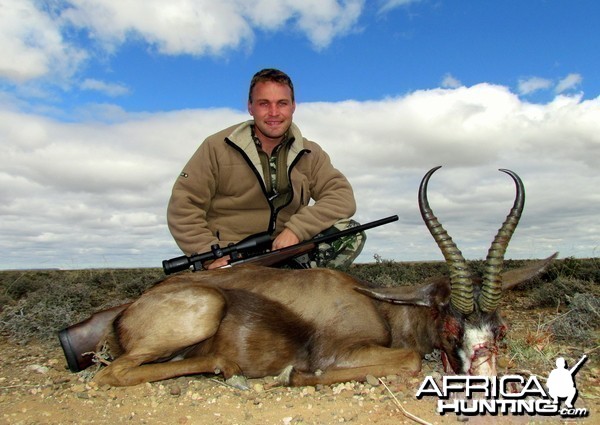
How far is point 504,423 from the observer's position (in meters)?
4.25

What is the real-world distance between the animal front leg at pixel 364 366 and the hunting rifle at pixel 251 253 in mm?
1966

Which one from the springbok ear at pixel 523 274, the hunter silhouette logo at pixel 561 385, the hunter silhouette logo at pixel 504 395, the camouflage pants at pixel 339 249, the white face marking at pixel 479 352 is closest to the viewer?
the hunter silhouette logo at pixel 504 395

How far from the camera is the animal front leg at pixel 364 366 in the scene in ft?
16.8

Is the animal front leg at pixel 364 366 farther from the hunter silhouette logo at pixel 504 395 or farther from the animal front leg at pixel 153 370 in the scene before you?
the animal front leg at pixel 153 370

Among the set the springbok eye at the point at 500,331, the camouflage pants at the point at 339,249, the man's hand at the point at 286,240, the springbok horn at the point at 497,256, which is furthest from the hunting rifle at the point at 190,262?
the springbok eye at the point at 500,331

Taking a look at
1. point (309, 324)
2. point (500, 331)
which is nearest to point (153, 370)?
point (309, 324)

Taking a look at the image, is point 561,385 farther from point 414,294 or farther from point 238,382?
point 238,382

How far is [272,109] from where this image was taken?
833cm

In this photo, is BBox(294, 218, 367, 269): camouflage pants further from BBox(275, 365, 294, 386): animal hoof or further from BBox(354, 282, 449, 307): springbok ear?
BBox(275, 365, 294, 386): animal hoof

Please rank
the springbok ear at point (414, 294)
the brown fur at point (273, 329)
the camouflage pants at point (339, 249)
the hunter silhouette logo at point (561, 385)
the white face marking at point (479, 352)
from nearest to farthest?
the hunter silhouette logo at point (561, 385) → the white face marking at point (479, 352) → the brown fur at point (273, 329) → the springbok ear at point (414, 294) → the camouflage pants at point (339, 249)

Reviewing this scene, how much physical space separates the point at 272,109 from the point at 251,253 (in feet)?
7.23

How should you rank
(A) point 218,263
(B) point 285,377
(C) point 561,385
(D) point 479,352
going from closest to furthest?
(C) point 561,385, (D) point 479,352, (B) point 285,377, (A) point 218,263

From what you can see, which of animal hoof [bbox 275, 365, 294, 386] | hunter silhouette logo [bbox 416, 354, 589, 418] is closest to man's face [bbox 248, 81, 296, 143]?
animal hoof [bbox 275, 365, 294, 386]

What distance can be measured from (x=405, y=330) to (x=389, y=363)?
0.80 meters
